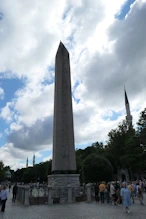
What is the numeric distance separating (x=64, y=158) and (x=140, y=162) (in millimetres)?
24651

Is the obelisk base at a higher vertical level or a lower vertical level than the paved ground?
higher

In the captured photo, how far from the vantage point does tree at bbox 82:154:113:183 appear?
122ft

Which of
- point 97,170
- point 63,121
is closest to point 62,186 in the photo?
point 63,121

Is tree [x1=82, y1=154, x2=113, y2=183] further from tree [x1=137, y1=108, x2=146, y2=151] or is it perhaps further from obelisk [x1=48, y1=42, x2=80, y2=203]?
obelisk [x1=48, y1=42, x2=80, y2=203]

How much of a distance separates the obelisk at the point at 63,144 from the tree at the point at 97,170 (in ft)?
53.8

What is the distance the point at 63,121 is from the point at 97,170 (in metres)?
18.7

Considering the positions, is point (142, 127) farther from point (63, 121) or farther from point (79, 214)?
point (79, 214)

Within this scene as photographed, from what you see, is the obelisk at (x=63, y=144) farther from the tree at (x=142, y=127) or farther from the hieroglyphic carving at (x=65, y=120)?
the tree at (x=142, y=127)

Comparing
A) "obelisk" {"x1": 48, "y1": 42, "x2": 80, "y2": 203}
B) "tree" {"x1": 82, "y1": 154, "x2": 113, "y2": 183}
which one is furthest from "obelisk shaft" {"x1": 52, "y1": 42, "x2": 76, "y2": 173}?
"tree" {"x1": 82, "y1": 154, "x2": 113, "y2": 183}

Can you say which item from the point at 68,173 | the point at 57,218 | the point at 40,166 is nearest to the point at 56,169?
the point at 68,173

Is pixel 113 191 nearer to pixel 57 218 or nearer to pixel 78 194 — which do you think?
pixel 78 194

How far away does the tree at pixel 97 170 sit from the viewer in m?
37.1

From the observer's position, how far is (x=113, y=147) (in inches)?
1959

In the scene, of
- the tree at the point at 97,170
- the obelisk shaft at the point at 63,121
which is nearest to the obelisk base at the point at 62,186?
the obelisk shaft at the point at 63,121
